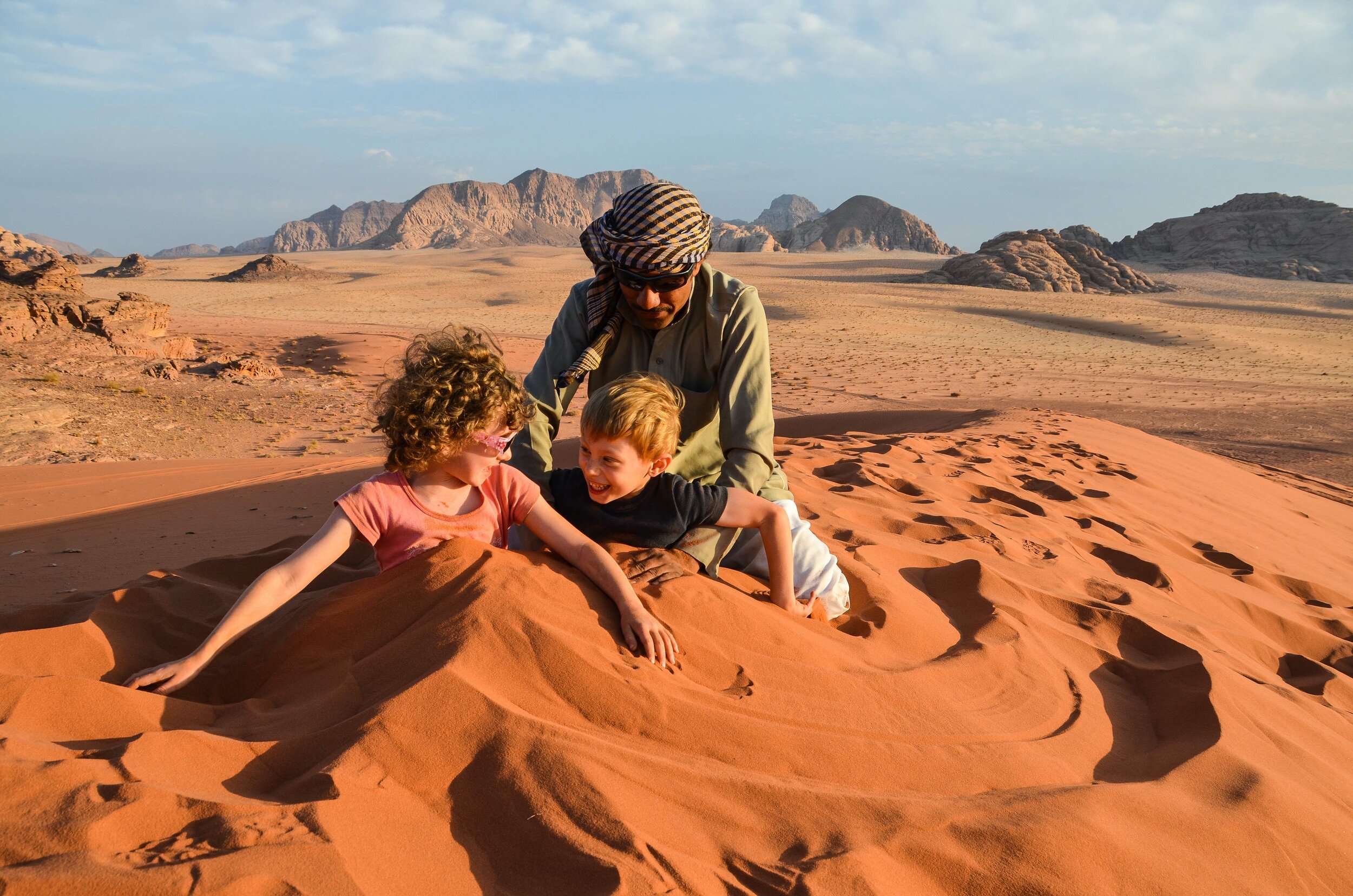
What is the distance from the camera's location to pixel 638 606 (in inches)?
96.9

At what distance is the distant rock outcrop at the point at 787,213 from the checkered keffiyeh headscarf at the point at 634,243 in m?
176

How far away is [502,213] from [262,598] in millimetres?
139194

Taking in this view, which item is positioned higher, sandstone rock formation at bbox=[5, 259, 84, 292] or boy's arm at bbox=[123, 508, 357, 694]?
sandstone rock formation at bbox=[5, 259, 84, 292]

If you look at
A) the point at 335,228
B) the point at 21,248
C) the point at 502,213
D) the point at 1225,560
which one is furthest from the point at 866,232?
the point at 335,228

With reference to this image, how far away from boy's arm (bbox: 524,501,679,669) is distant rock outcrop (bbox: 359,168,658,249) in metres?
98.4

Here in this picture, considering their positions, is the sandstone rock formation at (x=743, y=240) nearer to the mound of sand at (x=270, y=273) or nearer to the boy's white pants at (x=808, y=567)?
the mound of sand at (x=270, y=273)

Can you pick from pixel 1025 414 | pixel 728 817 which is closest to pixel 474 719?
pixel 728 817

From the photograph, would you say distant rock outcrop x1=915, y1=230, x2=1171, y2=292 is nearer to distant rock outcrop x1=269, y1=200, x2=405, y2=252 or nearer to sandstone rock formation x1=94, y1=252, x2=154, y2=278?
sandstone rock formation x1=94, y1=252, x2=154, y2=278

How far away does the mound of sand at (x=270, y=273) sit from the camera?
38.0m

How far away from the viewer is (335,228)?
15362 centimetres

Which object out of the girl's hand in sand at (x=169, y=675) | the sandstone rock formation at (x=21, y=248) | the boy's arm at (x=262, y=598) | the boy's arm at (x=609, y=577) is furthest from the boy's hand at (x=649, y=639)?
the sandstone rock formation at (x=21, y=248)

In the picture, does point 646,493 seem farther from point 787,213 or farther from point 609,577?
point 787,213

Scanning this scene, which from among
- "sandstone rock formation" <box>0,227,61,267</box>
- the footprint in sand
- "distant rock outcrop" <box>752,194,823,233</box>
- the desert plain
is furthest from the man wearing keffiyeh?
"distant rock outcrop" <box>752,194,823,233</box>

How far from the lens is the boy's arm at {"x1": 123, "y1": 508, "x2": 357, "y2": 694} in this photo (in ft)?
7.24
